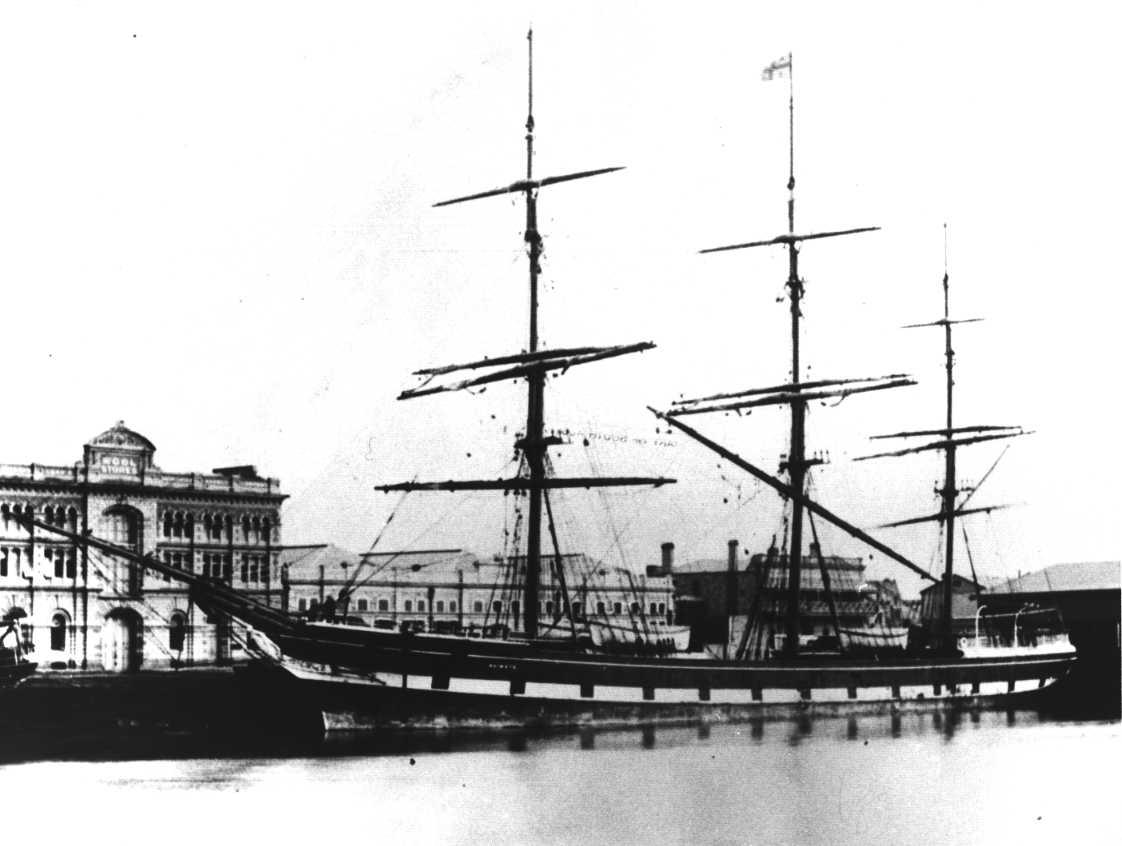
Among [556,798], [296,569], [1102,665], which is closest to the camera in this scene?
[556,798]

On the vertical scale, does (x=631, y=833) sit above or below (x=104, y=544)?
below

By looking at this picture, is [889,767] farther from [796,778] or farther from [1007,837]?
[1007,837]

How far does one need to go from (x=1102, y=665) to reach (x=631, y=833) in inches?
1149

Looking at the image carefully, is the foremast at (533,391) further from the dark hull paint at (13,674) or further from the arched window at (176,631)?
the arched window at (176,631)

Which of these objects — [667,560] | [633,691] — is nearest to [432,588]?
[667,560]

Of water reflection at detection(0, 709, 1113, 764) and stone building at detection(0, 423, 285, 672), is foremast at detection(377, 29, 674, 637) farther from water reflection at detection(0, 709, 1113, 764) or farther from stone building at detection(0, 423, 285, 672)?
stone building at detection(0, 423, 285, 672)

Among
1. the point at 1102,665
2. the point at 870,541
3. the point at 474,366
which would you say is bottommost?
the point at 1102,665

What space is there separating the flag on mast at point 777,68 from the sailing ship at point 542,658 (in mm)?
77

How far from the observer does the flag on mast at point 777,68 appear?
81.6 feet

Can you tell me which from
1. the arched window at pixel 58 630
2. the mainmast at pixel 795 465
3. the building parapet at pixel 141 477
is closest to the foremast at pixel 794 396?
the mainmast at pixel 795 465

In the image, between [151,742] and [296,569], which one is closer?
[151,742]

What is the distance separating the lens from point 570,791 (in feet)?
70.6

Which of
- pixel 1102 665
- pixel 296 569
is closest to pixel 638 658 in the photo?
pixel 1102 665

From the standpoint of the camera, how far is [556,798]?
20.9 m
